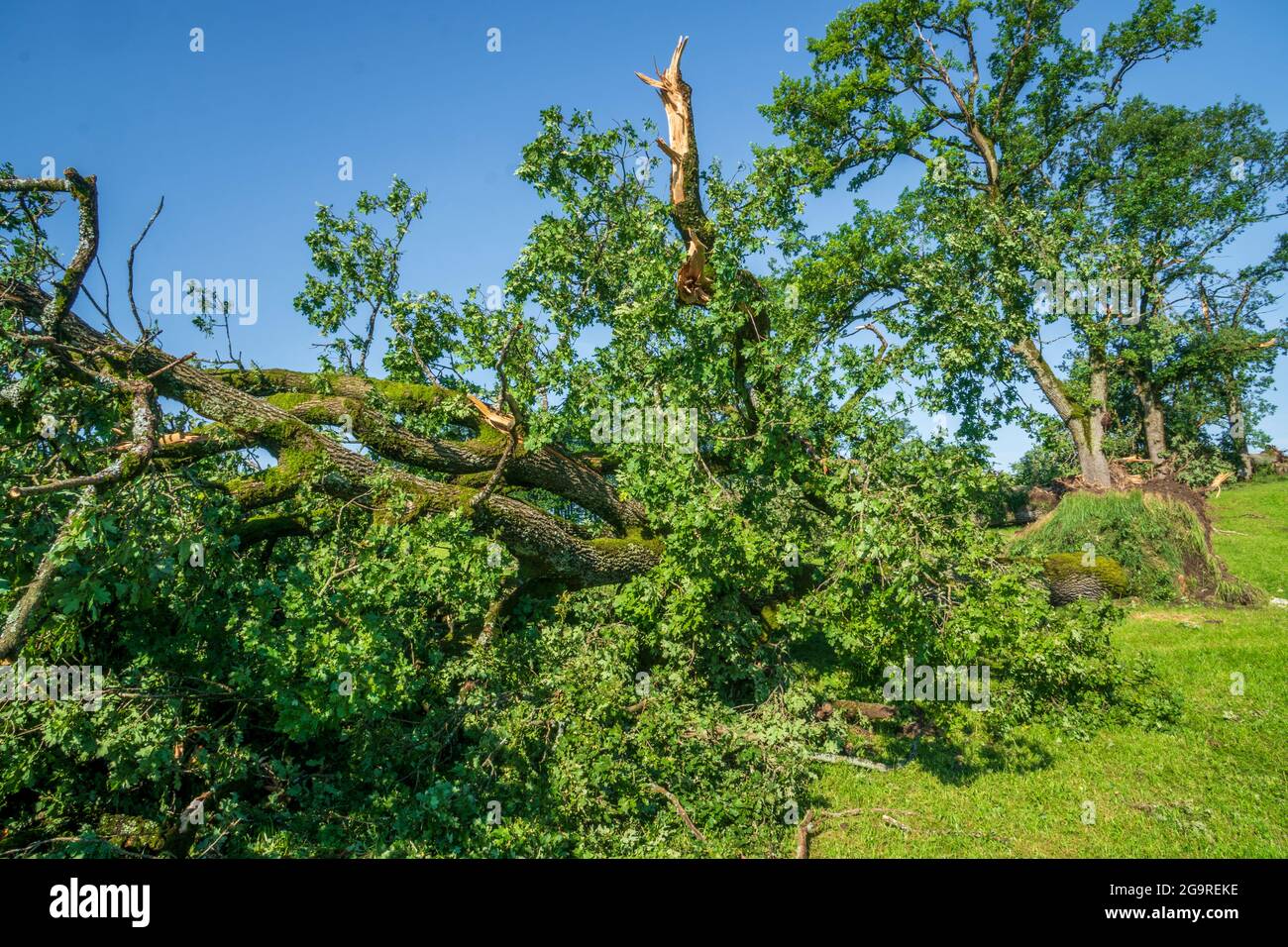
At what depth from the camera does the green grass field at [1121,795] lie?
604 centimetres

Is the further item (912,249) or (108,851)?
(912,249)

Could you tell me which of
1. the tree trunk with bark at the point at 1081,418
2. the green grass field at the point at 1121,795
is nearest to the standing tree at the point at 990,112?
the tree trunk with bark at the point at 1081,418

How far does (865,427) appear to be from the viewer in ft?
27.9

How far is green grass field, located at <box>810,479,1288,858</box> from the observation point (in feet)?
19.8

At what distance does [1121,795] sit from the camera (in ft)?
22.3

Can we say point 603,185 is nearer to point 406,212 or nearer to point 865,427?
point 406,212

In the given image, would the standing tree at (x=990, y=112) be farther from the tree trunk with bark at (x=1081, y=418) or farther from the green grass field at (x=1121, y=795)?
the green grass field at (x=1121, y=795)

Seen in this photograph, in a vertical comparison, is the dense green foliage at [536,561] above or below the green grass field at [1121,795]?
above

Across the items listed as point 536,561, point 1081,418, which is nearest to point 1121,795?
point 536,561

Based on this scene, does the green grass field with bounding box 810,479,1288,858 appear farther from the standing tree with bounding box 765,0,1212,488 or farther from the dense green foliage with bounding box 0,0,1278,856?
the standing tree with bounding box 765,0,1212,488
